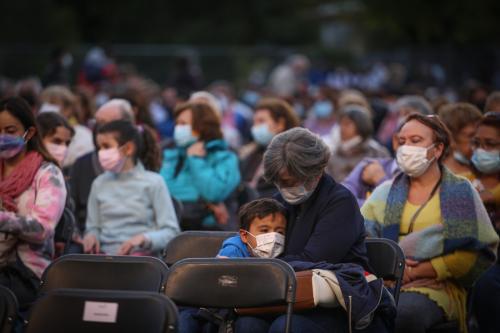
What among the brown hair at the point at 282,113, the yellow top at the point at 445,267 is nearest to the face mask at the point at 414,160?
the yellow top at the point at 445,267

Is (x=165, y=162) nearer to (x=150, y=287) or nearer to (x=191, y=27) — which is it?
(x=150, y=287)

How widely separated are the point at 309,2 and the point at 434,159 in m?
39.7

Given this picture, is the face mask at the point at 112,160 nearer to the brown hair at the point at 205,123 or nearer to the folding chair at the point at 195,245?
the folding chair at the point at 195,245

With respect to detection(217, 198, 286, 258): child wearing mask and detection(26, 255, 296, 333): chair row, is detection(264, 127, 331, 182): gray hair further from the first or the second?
detection(26, 255, 296, 333): chair row

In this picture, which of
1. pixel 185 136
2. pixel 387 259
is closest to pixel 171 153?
pixel 185 136

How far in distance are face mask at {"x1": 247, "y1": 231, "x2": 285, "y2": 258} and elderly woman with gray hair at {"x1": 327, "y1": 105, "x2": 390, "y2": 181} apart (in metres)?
3.88

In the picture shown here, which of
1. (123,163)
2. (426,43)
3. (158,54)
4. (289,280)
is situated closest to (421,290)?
(289,280)

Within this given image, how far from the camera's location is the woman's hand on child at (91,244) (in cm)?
808

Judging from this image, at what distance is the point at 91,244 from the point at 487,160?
3.06 metres

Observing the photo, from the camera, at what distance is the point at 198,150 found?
9.80 m

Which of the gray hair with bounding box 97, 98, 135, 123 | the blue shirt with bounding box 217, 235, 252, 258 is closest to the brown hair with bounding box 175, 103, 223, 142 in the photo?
the gray hair with bounding box 97, 98, 135, 123

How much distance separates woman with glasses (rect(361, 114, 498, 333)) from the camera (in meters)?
7.20

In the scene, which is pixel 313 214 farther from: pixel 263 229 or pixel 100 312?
pixel 100 312

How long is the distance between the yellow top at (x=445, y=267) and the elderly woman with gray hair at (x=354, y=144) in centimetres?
293
